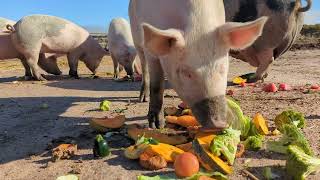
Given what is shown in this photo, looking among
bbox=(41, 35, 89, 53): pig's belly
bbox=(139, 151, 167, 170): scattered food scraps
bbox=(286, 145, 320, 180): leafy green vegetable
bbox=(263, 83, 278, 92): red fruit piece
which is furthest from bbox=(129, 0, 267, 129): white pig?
bbox=(41, 35, 89, 53): pig's belly

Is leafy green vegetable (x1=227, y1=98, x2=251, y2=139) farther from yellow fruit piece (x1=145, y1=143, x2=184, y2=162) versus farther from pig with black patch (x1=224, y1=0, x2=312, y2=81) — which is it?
pig with black patch (x1=224, y1=0, x2=312, y2=81)

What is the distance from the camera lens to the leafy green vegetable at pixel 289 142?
3070 millimetres

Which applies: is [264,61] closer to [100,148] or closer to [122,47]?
[100,148]

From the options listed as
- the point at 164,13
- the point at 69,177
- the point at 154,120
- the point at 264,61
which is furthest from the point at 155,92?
the point at 264,61

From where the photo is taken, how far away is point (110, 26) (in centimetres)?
1138

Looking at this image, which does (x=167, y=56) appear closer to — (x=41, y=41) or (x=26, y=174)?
(x=26, y=174)

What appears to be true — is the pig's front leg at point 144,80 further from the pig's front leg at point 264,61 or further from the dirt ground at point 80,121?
the pig's front leg at point 264,61

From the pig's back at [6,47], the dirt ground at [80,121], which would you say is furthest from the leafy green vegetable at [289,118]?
the pig's back at [6,47]

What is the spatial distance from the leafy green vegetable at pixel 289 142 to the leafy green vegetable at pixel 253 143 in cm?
7

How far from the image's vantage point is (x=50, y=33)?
9.91 metres

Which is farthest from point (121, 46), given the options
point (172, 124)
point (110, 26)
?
point (172, 124)

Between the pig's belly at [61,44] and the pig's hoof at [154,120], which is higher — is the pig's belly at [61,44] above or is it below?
above

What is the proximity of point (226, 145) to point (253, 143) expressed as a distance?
0.39 metres

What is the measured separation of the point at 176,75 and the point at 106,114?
1.84 meters
